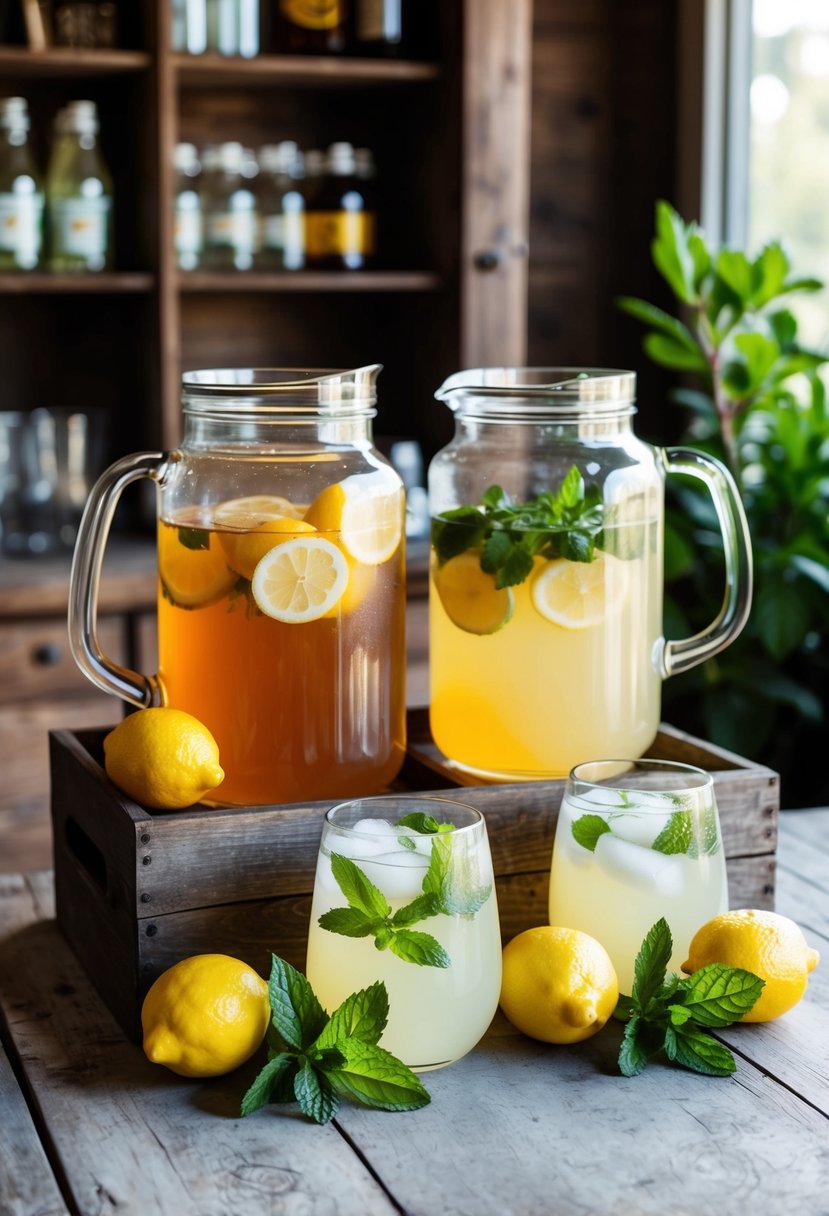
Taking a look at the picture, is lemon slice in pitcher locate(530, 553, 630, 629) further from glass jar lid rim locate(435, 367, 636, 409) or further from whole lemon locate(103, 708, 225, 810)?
whole lemon locate(103, 708, 225, 810)

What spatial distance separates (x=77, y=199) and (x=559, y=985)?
1.96 m

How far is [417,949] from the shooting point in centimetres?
82

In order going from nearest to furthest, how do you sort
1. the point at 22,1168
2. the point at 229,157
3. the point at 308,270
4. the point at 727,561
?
the point at 22,1168, the point at 727,561, the point at 229,157, the point at 308,270

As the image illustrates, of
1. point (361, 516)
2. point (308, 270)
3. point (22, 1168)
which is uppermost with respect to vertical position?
point (308, 270)

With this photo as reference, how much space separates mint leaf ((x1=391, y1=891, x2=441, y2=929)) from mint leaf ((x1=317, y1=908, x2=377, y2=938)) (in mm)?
14

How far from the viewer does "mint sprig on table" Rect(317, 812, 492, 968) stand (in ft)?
2.68

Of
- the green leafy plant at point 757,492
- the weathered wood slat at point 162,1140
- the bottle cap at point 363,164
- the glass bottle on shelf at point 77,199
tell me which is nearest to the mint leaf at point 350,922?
the weathered wood slat at point 162,1140

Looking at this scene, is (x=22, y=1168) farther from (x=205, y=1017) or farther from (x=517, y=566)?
(x=517, y=566)

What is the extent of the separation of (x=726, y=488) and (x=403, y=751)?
1.01 feet

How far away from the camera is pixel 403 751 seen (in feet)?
3.56

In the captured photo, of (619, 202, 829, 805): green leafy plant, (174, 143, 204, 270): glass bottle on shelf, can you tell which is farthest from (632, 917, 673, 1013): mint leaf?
(174, 143, 204, 270): glass bottle on shelf

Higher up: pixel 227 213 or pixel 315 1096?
pixel 227 213

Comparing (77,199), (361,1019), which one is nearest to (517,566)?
(361,1019)

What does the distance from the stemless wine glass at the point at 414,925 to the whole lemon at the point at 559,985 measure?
0.03 meters
